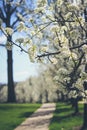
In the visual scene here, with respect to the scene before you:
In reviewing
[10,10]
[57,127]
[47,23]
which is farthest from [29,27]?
[10,10]

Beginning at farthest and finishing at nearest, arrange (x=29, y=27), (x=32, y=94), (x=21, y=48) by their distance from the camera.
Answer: (x=32, y=94) < (x=29, y=27) < (x=21, y=48)

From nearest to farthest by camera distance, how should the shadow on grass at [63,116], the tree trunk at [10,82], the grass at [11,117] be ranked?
the grass at [11,117]
the shadow on grass at [63,116]
the tree trunk at [10,82]

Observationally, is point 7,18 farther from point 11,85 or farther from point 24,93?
point 24,93

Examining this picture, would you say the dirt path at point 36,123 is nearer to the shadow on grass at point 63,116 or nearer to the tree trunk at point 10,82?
the shadow on grass at point 63,116

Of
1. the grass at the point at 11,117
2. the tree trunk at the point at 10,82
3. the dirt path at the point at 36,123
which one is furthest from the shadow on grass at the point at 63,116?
the tree trunk at the point at 10,82

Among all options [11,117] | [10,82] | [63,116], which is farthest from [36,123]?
[10,82]

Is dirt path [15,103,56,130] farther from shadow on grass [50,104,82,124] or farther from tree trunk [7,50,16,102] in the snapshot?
tree trunk [7,50,16,102]

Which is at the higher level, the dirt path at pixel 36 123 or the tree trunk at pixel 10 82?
the tree trunk at pixel 10 82

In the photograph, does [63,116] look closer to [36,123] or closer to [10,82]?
[36,123]

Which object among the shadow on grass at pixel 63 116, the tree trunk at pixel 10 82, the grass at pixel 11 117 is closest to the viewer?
the grass at pixel 11 117

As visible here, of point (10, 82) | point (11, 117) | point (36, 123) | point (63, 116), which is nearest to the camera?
point (36, 123)

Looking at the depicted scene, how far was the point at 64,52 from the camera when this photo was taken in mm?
9766

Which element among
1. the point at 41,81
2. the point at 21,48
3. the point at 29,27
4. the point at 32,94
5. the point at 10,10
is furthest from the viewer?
the point at 32,94

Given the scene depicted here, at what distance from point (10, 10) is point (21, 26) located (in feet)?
148
